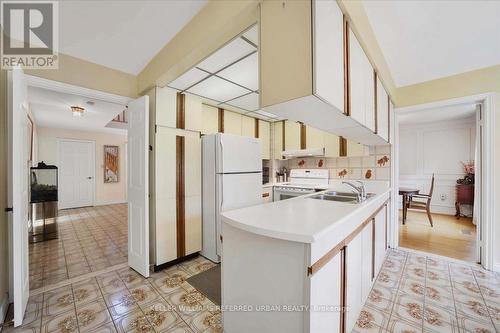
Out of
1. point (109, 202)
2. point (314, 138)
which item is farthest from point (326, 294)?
point (109, 202)

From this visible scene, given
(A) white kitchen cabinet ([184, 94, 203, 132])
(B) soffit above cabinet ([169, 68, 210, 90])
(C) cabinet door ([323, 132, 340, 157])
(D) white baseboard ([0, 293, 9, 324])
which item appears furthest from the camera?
(C) cabinet door ([323, 132, 340, 157])

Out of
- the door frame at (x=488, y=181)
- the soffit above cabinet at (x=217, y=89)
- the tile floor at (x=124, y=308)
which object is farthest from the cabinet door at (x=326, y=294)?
the door frame at (x=488, y=181)

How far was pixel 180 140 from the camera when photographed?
2.68 metres

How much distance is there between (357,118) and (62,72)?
280 cm

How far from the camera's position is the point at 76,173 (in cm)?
623

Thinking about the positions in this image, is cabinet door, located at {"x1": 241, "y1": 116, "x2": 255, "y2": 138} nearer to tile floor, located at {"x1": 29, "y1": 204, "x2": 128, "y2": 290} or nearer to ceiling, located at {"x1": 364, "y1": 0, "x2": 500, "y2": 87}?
ceiling, located at {"x1": 364, "y1": 0, "x2": 500, "y2": 87}

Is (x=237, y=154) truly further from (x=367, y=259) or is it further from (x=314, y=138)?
(x=367, y=259)

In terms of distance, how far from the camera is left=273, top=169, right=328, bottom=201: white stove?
11.7 feet

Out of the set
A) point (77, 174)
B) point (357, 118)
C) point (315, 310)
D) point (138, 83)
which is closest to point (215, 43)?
point (357, 118)

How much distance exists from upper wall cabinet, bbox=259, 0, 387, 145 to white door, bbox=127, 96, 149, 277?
1605 millimetres

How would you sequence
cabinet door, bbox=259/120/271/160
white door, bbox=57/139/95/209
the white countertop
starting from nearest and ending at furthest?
the white countertop
cabinet door, bbox=259/120/271/160
white door, bbox=57/139/95/209

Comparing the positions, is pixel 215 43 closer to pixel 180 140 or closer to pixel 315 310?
pixel 180 140

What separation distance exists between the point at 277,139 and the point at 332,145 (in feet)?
3.88

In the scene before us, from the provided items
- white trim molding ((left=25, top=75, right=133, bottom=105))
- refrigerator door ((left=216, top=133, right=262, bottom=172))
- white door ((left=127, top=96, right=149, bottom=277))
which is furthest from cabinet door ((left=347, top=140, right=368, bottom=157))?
white trim molding ((left=25, top=75, right=133, bottom=105))
